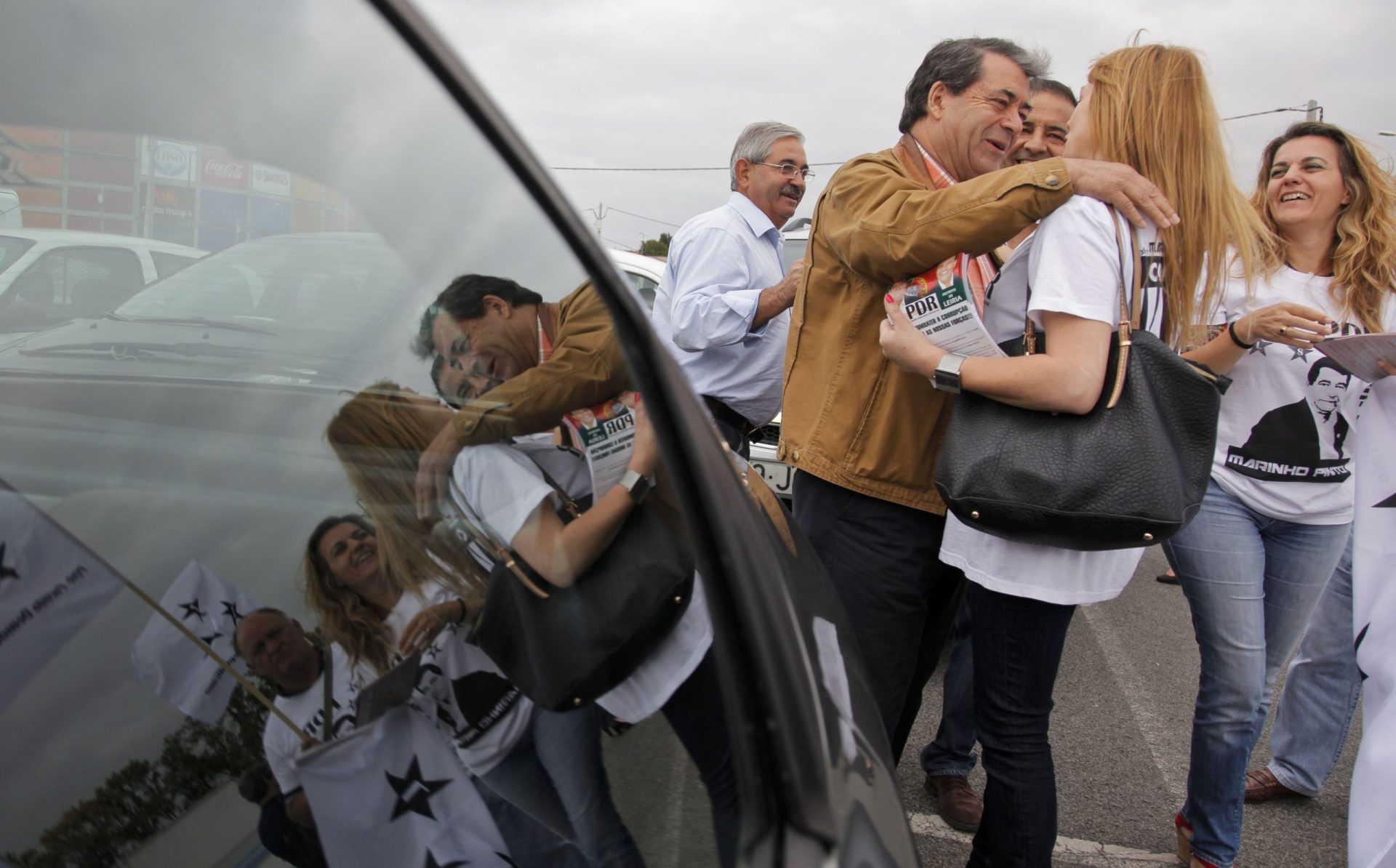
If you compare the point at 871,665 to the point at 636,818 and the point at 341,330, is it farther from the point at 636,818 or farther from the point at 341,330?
the point at 341,330

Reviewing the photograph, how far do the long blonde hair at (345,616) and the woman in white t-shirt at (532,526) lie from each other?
4 cm

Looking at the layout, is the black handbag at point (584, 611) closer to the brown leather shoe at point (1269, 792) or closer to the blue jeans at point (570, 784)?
the blue jeans at point (570, 784)

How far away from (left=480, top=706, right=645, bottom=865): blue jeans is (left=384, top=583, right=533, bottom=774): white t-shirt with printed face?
0.02m

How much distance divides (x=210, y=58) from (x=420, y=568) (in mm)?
410

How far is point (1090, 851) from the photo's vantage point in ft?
8.68

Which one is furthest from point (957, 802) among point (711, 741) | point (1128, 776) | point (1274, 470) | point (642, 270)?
point (642, 270)

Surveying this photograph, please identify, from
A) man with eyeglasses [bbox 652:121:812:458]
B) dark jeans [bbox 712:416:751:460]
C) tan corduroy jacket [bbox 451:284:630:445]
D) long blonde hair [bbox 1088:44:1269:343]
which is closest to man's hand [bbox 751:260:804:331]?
man with eyeglasses [bbox 652:121:812:458]

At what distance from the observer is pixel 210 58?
718mm

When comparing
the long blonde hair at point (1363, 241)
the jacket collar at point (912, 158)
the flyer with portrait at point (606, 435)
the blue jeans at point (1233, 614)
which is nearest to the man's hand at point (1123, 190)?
the jacket collar at point (912, 158)

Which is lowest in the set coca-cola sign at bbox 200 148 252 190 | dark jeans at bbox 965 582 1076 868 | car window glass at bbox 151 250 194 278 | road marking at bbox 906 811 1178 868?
road marking at bbox 906 811 1178 868

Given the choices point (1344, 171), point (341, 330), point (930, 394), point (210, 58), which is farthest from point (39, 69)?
point (1344, 171)

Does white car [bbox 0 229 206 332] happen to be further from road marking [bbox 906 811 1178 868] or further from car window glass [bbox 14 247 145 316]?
road marking [bbox 906 811 1178 868]

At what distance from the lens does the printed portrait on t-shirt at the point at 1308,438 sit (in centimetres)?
234

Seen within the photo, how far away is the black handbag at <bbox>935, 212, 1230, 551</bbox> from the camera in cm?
157
